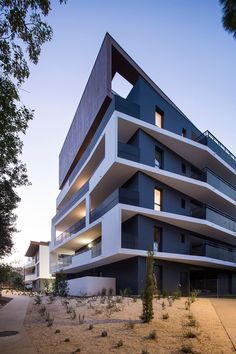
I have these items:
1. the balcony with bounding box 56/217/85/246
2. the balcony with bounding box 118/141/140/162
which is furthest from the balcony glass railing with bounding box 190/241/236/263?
the balcony with bounding box 56/217/85/246

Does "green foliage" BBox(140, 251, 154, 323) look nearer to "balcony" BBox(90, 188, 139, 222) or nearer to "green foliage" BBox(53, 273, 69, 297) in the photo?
"balcony" BBox(90, 188, 139, 222)

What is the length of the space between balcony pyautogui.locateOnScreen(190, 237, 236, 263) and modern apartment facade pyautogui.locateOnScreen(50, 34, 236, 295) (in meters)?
0.09

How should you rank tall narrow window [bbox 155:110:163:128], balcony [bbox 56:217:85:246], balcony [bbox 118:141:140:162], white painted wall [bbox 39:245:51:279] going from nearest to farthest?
balcony [bbox 118:141:140:162] < tall narrow window [bbox 155:110:163:128] < balcony [bbox 56:217:85:246] < white painted wall [bbox 39:245:51:279]

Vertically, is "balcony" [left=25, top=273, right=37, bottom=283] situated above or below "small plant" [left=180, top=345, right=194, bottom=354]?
below

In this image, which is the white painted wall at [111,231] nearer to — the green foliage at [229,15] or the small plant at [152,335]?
the small plant at [152,335]

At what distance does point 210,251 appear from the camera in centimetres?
2834

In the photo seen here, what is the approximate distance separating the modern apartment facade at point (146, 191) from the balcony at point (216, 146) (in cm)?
13

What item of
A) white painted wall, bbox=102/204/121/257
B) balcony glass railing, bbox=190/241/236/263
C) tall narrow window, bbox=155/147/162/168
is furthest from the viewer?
balcony glass railing, bbox=190/241/236/263

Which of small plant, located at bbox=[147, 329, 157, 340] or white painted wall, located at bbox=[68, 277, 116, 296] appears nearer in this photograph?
small plant, located at bbox=[147, 329, 157, 340]

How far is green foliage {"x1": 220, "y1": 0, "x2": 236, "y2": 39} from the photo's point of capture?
21.1ft

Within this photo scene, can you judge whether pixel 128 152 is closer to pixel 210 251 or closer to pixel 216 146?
pixel 210 251

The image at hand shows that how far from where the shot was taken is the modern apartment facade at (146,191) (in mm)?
24016

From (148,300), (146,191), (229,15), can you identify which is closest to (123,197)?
(146,191)

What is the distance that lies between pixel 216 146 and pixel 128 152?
466 inches
